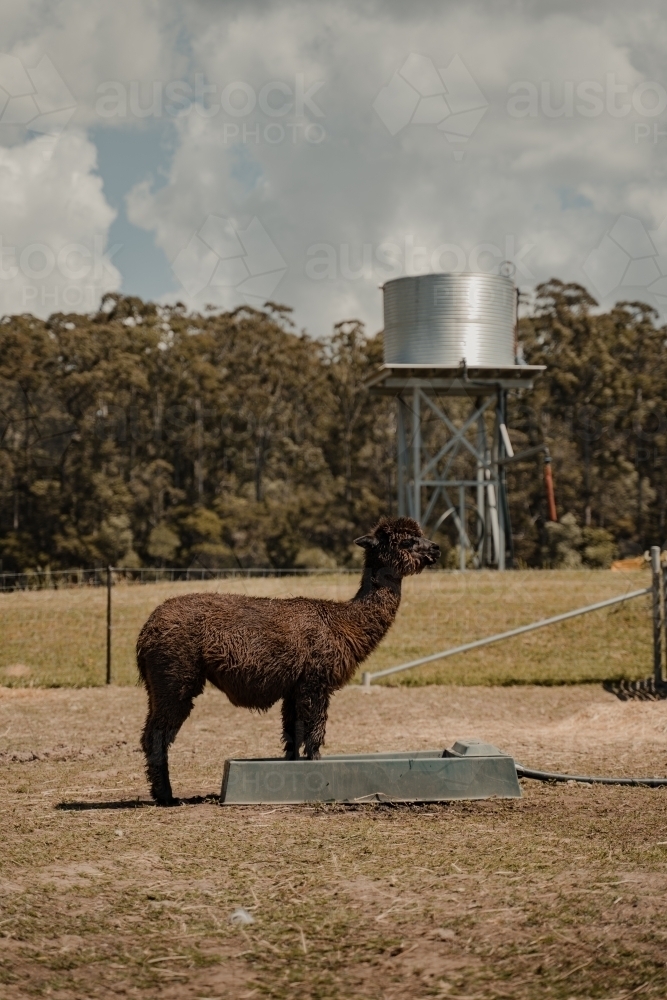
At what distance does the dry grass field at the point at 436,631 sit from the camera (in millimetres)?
17031

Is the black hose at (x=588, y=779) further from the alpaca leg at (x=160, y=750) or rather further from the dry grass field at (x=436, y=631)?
the dry grass field at (x=436, y=631)

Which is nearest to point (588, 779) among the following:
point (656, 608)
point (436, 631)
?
point (656, 608)

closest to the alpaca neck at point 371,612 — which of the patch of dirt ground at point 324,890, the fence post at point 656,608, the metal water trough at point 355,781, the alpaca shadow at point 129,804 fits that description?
the metal water trough at point 355,781

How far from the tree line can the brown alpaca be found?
33779 millimetres

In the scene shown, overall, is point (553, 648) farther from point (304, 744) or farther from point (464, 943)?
point (464, 943)

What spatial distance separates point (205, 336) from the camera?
5109cm

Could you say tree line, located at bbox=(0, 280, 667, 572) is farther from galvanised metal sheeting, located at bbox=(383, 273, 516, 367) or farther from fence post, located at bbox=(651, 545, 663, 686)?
fence post, located at bbox=(651, 545, 663, 686)

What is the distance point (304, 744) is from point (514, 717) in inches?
210

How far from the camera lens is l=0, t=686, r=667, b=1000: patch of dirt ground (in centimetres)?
489

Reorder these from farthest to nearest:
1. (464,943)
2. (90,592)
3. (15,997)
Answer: (90,592)
(464,943)
(15,997)

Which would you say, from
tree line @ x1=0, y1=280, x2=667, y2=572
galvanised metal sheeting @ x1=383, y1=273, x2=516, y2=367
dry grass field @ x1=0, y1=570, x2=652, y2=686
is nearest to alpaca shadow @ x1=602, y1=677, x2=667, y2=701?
dry grass field @ x1=0, y1=570, x2=652, y2=686

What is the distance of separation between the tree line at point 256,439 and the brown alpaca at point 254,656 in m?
33.8

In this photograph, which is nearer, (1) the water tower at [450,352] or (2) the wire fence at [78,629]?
(2) the wire fence at [78,629]

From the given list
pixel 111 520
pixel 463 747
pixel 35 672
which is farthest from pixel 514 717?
pixel 111 520
